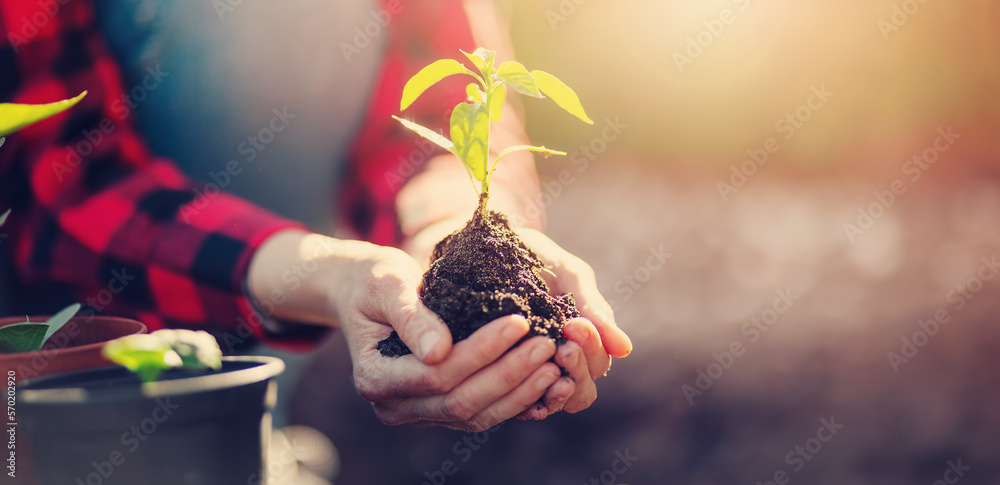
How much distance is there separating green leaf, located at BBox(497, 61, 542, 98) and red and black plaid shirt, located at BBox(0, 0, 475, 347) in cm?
63

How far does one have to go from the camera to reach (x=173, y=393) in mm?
553

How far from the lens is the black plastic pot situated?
0.55 meters

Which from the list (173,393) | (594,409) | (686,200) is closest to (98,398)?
(173,393)

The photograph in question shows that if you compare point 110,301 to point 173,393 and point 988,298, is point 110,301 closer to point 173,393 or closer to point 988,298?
→ point 173,393

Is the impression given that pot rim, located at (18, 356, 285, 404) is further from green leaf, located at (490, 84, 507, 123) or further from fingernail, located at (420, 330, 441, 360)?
green leaf, located at (490, 84, 507, 123)

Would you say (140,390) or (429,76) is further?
(429,76)

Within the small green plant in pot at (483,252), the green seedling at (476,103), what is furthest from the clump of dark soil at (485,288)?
the green seedling at (476,103)

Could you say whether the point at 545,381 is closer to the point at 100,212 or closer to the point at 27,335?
the point at 27,335

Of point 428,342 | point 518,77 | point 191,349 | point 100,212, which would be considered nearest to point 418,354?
point 428,342

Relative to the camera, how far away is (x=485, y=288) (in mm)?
947

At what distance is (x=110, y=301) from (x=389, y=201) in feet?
2.11

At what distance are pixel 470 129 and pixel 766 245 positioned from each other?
2.33 metres

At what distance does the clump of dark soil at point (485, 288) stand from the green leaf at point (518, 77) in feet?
0.74

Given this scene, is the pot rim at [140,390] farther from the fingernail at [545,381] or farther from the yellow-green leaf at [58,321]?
the fingernail at [545,381]
